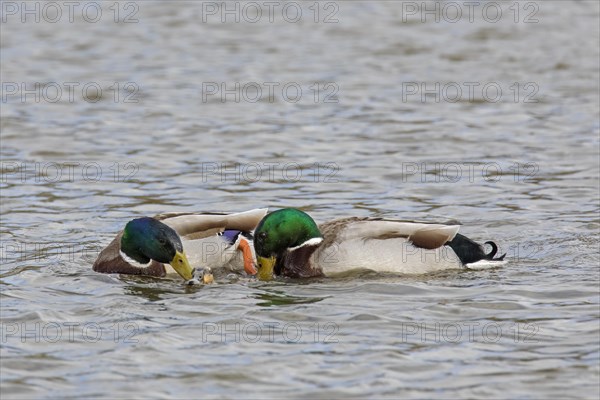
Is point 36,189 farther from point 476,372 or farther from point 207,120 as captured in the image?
point 476,372

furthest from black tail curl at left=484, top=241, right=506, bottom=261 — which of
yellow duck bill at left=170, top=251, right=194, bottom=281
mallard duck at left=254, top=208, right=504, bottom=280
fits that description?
yellow duck bill at left=170, top=251, right=194, bottom=281

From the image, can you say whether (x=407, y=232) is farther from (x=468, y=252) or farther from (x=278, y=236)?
(x=278, y=236)

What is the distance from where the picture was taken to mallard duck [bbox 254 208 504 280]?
1024cm

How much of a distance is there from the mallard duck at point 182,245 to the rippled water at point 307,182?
0.17 meters

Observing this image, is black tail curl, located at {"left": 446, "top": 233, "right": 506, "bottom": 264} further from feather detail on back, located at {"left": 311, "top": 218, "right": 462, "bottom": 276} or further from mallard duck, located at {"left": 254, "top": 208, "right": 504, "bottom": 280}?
feather detail on back, located at {"left": 311, "top": 218, "right": 462, "bottom": 276}

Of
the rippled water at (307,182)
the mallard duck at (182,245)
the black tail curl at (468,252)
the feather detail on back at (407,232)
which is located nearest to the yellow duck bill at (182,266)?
the mallard duck at (182,245)

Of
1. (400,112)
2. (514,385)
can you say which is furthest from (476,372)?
(400,112)

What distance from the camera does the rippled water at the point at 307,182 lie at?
802cm

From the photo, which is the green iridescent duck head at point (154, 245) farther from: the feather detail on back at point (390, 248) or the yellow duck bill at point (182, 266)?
the feather detail on back at point (390, 248)

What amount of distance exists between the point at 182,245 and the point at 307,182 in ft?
12.0

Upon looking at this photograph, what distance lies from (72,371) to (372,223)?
10.1 ft

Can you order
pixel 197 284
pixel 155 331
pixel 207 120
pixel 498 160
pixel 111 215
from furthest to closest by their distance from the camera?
1. pixel 207 120
2. pixel 498 160
3. pixel 111 215
4. pixel 197 284
5. pixel 155 331

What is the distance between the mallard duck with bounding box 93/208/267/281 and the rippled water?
17 cm

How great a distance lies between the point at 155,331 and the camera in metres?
8.77
